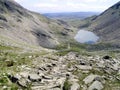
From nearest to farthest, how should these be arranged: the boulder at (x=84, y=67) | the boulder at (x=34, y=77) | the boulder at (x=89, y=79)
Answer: the boulder at (x=34, y=77)
the boulder at (x=89, y=79)
the boulder at (x=84, y=67)

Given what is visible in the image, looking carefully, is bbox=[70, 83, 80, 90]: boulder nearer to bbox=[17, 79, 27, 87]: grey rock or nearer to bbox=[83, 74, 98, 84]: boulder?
bbox=[83, 74, 98, 84]: boulder

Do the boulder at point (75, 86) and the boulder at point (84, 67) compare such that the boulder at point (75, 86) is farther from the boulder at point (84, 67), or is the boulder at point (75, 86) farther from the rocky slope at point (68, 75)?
the boulder at point (84, 67)

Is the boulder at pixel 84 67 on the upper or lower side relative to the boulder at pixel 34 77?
upper

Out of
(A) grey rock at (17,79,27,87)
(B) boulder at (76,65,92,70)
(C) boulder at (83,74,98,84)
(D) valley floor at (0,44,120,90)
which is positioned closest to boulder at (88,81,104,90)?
(D) valley floor at (0,44,120,90)

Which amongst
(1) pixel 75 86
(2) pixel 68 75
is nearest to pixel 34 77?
(2) pixel 68 75

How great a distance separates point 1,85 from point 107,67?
13570 mm

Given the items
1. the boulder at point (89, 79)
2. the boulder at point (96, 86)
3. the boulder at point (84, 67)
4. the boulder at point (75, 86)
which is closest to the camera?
the boulder at point (75, 86)

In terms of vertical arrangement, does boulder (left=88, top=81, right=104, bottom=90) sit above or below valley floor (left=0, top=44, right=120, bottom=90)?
below

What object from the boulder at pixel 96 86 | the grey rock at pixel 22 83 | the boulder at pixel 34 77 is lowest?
the boulder at pixel 96 86

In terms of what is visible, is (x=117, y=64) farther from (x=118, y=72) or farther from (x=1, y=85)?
(x=1, y=85)

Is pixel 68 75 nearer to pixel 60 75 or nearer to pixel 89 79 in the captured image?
pixel 60 75

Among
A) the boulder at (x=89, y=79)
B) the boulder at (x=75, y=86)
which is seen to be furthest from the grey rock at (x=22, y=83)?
the boulder at (x=89, y=79)

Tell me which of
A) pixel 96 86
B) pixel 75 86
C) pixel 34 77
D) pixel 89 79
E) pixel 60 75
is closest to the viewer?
pixel 75 86

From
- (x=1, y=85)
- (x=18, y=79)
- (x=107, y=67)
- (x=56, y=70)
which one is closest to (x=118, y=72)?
(x=107, y=67)
